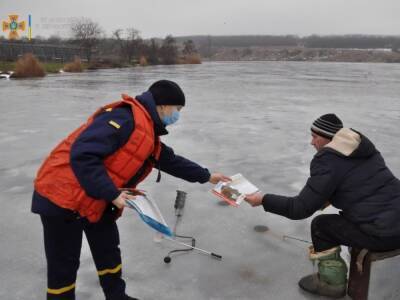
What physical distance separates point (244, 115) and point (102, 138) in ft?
28.2

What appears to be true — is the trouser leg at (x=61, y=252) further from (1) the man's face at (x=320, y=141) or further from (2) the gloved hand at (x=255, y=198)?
(1) the man's face at (x=320, y=141)

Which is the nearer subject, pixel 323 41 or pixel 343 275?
pixel 343 275

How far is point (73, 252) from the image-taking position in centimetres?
226

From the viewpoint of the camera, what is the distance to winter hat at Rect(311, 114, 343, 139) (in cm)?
262

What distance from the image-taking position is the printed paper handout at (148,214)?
7.14ft

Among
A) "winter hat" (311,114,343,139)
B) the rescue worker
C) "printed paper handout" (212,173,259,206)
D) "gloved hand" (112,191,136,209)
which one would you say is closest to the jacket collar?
the rescue worker

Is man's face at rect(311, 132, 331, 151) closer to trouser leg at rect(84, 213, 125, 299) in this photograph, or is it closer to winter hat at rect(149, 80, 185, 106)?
winter hat at rect(149, 80, 185, 106)

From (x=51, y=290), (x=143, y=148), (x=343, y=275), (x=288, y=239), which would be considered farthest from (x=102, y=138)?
(x=288, y=239)

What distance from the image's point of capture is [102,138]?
203 cm

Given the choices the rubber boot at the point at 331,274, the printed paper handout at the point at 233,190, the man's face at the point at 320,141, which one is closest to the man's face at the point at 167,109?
the printed paper handout at the point at 233,190

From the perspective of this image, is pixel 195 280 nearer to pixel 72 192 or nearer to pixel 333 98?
pixel 72 192

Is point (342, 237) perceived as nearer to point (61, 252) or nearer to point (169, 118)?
point (169, 118)

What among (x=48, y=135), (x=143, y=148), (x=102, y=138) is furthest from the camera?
(x=48, y=135)

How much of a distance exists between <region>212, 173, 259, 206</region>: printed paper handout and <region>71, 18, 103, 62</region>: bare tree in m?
57.4
